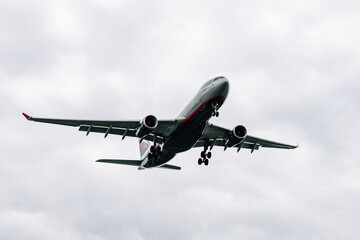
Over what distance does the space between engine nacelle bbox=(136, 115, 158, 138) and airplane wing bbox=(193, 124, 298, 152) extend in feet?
17.2

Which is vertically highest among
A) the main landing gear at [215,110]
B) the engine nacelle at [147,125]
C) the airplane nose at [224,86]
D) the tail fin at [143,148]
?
the tail fin at [143,148]

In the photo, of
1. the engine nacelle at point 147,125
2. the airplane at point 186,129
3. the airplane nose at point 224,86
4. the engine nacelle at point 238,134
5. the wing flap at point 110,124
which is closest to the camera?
the airplane nose at point 224,86

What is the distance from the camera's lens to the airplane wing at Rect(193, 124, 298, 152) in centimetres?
4131

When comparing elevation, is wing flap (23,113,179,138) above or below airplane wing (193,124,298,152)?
below

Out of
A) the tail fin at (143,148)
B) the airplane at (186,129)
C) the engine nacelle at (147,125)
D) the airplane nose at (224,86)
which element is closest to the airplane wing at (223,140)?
the airplane at (186,129)

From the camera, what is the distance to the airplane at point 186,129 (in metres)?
35.9

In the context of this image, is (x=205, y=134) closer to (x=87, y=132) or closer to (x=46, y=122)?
(x=87, y=132)

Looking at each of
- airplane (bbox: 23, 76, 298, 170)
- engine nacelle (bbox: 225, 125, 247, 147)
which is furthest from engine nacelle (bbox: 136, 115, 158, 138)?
engine nacelle (bbox: 225, 125, 247, 147)

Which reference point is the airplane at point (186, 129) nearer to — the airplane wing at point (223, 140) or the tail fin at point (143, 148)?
the airplane wing at point (223, 140)

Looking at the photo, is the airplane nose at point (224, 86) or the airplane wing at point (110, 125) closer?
the airplane nose at point (224, 86)

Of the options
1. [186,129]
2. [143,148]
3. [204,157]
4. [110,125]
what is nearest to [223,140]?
[204,157]

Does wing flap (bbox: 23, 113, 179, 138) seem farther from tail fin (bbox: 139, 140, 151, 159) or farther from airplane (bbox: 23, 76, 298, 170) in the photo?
tail fin (bbox: 139, 140, 151, 159)

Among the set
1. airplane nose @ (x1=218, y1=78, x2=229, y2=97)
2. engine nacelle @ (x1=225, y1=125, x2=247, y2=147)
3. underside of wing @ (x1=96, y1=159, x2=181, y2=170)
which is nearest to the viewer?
airplane nose @ (x1=218, y1=78, x2=229, y2=97)

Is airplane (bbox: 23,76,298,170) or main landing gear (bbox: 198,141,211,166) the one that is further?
main landing gear (bbox: 198,141,211,166)
